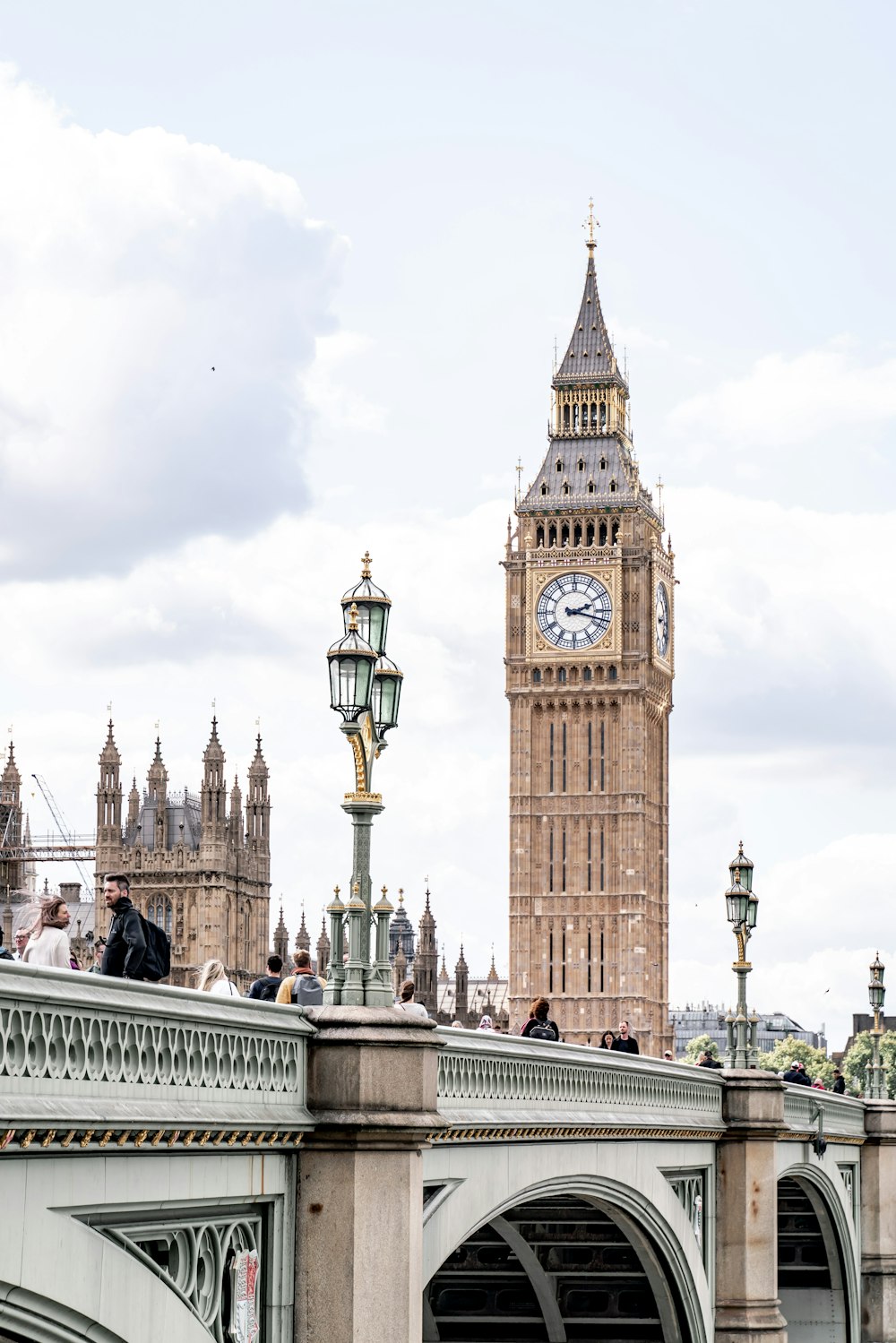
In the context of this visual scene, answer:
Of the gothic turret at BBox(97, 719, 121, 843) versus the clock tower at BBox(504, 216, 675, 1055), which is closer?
the gothic turret at BBox(97, 719, 121, 843)

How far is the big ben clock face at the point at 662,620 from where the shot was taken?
11794cm

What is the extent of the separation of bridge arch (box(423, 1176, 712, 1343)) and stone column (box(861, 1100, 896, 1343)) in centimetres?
1517

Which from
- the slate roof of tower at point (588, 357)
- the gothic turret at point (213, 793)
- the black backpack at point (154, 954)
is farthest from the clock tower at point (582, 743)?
the black backpack at point (154, 954)

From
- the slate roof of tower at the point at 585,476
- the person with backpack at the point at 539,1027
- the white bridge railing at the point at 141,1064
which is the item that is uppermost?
the slate roof of tower at the point at 585,476

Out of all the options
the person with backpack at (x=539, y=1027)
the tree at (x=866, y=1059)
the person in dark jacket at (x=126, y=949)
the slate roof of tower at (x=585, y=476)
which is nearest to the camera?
the person in dark jacket at (x=126, y=949)

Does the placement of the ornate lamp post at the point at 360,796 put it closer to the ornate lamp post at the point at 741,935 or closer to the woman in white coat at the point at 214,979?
the woman in white coat at the point at 214,979

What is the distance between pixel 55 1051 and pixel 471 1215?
7594 millimetres

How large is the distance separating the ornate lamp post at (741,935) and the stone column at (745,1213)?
2.04ft

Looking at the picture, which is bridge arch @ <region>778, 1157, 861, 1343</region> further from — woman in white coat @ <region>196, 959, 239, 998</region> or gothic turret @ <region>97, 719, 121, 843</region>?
gothic turret @ <region>97, 719, 121, 843</region>

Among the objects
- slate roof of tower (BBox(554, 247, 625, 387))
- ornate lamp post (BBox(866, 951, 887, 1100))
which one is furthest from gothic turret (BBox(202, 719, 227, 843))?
ornate lamp post (BBox(866, 951, 887, 1100))

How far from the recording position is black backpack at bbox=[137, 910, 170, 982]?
12.6 m

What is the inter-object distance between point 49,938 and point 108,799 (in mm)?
86722

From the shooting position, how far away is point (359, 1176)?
43.7 feet

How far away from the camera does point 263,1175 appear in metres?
12.7
